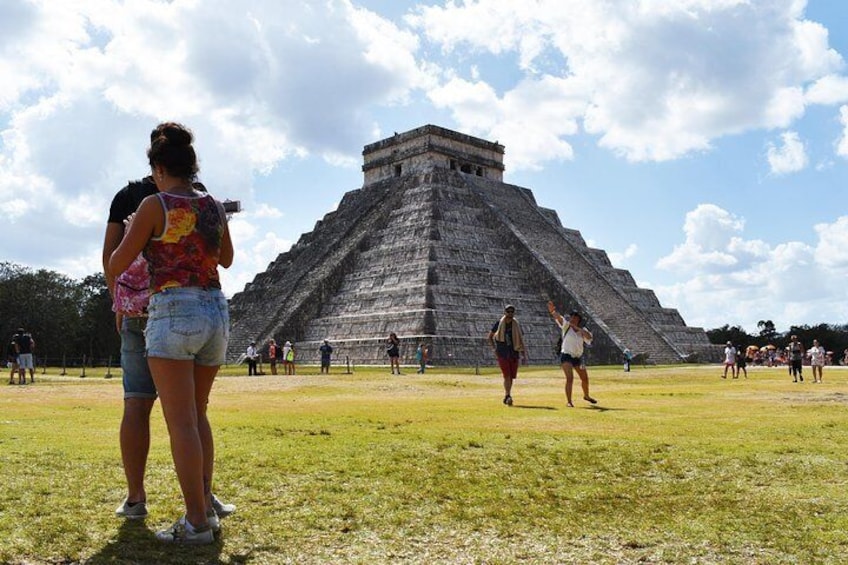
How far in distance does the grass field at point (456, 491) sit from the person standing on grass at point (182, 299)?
328 millimetres

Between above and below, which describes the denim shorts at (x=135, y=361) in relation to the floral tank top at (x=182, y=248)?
below

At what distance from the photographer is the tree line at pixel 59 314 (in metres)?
50.5

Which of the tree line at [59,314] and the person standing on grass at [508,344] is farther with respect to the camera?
the tree line at [59,314]

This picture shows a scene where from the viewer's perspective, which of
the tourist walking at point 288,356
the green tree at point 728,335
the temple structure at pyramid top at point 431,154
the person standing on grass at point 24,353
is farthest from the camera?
the green tree at point 728,335

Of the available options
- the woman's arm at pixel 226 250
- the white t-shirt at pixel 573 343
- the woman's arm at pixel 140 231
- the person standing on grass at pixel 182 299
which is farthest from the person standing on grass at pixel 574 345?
the woman's arm at pixel 140 231

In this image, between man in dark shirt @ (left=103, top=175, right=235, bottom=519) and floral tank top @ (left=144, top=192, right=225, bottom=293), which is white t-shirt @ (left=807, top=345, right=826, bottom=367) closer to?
man in dark shirt @ (left=103, top=175, right=235, bottom=519)

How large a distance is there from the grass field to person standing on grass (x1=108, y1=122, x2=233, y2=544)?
328mm

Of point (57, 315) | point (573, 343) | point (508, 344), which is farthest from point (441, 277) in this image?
point (57, 315)

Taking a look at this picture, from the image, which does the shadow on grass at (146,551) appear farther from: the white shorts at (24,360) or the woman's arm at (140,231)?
the white shorts at (24,360)

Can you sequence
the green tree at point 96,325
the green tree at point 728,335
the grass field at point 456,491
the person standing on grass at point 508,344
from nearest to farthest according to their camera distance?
the grass field at point 456,491 < the person standing on grass at point 508,344 < the green tree at point 96,325 < the green tree at point 728,335

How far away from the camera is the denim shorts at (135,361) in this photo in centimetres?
444

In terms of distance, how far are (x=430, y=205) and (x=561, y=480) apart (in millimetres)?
35266

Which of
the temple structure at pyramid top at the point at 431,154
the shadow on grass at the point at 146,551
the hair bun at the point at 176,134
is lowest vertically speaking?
the shadow on grass at the point at 146,551

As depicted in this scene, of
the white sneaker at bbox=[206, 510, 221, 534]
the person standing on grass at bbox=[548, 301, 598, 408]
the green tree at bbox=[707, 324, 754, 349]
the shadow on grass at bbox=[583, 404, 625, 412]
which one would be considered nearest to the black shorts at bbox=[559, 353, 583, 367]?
the person standing on grass at bbox=[548, 301, 598, 408]
